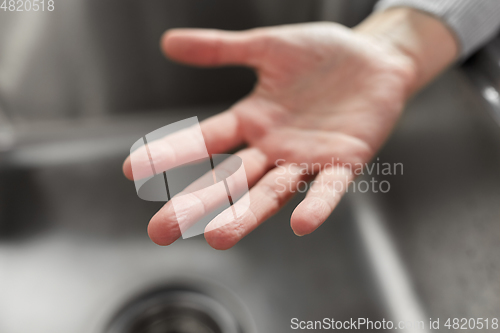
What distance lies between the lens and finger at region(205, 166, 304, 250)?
0.69 feet

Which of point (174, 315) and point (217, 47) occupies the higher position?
point (217, 47)

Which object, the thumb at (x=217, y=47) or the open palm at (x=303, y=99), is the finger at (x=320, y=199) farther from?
the thumb at (x=217, y=47)

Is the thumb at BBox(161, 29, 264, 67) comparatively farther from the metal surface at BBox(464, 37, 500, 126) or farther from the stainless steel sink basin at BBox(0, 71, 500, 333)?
the metal surface at BBox(464, 37, 500, 126)

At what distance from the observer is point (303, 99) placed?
12.7 inches

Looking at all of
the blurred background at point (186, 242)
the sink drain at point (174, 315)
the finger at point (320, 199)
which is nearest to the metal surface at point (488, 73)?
the blurred background at point (186, 242)

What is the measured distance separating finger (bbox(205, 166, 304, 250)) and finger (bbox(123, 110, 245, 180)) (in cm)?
5

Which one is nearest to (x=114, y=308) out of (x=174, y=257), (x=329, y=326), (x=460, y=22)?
(x=174, y=257)

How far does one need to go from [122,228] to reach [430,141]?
12.3 inches

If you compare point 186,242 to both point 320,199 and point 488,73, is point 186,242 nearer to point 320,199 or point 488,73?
point 320,199

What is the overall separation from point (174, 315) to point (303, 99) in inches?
9.0

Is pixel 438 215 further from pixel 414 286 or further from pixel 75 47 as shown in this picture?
pixel 75 47

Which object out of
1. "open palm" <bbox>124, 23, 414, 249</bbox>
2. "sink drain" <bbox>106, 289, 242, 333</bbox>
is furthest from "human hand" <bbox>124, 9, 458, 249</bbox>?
"sink drain" <bbox>106, 289, 242, 333</bbox>

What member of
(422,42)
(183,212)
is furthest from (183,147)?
(422,42)

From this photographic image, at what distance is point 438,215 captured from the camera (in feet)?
1.09
